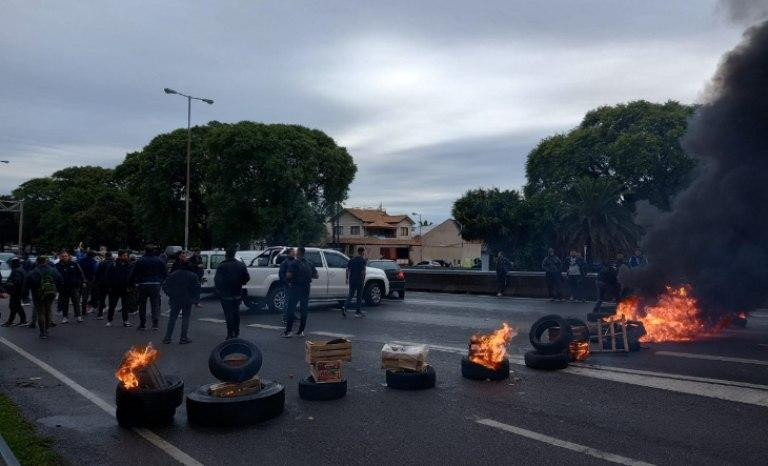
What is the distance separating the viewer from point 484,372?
8.20 meters

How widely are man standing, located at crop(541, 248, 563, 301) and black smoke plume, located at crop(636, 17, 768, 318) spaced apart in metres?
7.61

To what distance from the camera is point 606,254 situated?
36.8m

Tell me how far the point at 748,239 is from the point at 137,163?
174ft

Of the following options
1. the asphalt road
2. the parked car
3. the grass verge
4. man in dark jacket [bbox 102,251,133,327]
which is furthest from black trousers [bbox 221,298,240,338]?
the parked car

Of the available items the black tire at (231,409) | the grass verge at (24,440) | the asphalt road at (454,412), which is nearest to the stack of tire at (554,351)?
the asphalt road at (454,412)

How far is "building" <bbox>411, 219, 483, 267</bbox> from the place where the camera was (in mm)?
83569

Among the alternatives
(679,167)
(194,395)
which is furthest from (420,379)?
(679,167)

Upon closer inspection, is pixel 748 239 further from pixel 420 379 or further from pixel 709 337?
pixel 420 379

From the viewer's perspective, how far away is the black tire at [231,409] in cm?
613

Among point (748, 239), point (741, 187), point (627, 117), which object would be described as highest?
point (627, 117)

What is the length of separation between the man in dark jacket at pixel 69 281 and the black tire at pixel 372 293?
26.5 ft

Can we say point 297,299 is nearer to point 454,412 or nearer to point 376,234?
point 454,412

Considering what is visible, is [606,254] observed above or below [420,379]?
above

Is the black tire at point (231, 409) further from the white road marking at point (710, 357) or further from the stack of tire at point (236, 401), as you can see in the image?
the white road marking at point (710, 357)
